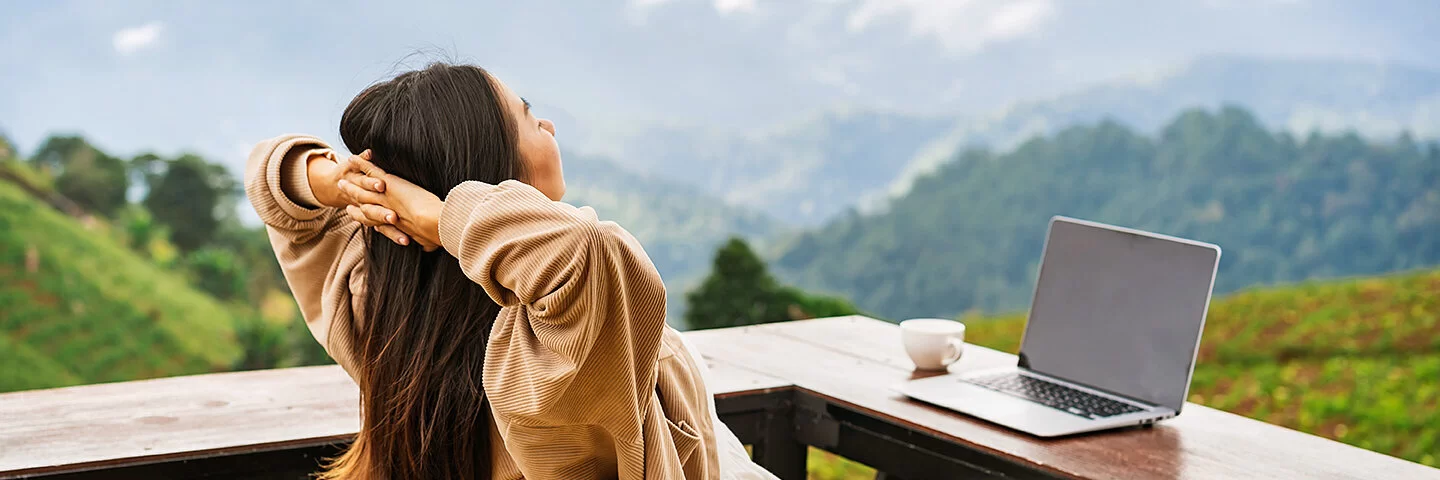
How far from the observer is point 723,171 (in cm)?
820

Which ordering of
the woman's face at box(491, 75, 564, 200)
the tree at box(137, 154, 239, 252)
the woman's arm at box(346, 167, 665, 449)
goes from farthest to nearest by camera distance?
the tree at box(137, 154, 239, 252) → the woman's face at box(491, 75, 564, 200) → the woman's arm at box(346, 167, 665, 449)

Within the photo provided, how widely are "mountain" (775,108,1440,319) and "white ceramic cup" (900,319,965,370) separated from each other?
5438 millimetres

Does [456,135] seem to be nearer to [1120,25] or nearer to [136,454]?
[136,454]

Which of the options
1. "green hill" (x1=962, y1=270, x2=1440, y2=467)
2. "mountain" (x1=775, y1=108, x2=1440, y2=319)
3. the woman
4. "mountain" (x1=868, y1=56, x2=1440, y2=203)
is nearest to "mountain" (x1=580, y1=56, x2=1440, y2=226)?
"mountain" (x1=868, y1=56, x2=1440, y2=203)

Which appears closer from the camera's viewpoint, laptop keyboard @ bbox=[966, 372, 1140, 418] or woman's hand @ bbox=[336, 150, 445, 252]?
woman's hand @ bbox=[336, 150, 445, 252]

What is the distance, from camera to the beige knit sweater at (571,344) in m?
0.96

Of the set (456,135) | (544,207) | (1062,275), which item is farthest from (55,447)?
(1062,275)

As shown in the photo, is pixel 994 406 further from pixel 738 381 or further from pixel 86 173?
pixel 86 173

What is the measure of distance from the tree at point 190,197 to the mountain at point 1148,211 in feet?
12.1

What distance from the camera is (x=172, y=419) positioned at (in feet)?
5.59

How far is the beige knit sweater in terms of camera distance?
37.8 inches

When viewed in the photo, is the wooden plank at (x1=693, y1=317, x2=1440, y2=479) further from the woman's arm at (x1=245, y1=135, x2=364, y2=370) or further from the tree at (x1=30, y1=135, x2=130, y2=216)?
the tree at (x1=30, y1=135, x2=130, y2=216)

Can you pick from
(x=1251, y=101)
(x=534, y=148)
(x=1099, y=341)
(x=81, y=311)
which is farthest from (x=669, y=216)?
(x=534, y=148)

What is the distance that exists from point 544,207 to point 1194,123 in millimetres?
7054
